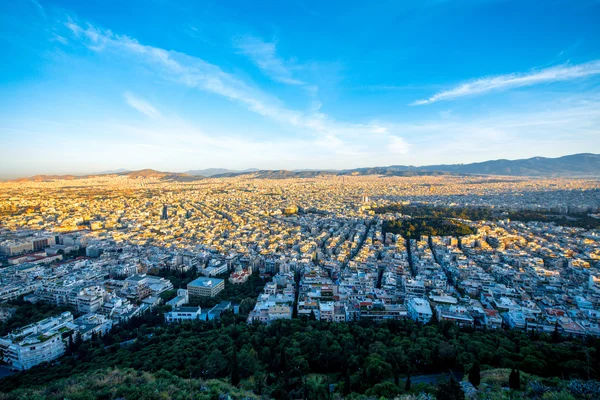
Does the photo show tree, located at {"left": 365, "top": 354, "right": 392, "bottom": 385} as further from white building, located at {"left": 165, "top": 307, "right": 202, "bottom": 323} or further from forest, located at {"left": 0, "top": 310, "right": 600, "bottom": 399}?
white building, located at {"left": 165, "top": 307, "right": 202, "bottom": 323}

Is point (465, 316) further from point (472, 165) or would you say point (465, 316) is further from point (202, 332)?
point (472, 165)

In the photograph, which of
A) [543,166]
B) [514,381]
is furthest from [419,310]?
[543,166]

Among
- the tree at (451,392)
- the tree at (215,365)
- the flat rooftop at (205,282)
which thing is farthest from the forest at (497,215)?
the tree at (215,365)

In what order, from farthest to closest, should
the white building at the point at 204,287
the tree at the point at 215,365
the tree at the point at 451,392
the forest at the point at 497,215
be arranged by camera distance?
the forest at the point at 497,215
the white building at the point at 204,287
the tree at the point at 215,365
the tree at the point at 451,392

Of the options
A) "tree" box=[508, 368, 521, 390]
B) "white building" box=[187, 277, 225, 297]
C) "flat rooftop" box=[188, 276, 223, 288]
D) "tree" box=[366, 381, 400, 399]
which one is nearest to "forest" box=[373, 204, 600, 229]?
"flat rooftop" box=[188, 276, 223, 288]

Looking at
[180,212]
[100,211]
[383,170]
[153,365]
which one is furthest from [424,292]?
[383,170]

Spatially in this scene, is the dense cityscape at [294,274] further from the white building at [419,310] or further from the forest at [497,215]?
the forest at [497,215]
